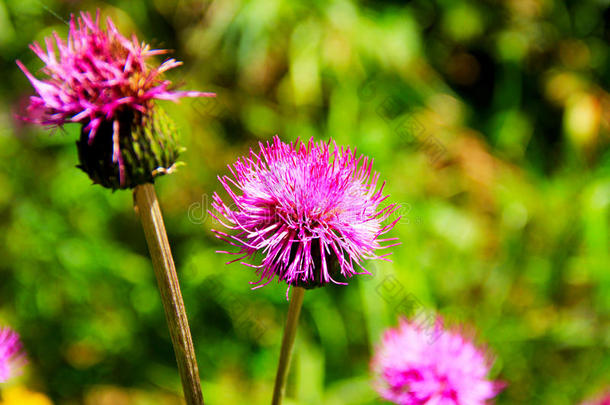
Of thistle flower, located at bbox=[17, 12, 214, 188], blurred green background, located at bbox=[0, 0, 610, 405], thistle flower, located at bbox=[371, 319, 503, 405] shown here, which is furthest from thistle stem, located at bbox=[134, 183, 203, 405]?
blurred green background, located at bbox=[0, 0, 610, 405]

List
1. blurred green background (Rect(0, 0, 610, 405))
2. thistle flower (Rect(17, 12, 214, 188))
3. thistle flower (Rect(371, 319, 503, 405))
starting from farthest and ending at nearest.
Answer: blurred green background (Rect(0, 0, 610, 405))
thistle flower (Rect(371, 319, 503, 405))
thistle flower (Rect(17, 12, 214, 188))

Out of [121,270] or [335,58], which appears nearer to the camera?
[121,270]

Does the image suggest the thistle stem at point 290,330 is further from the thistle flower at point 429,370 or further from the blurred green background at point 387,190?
the blurred green background at point 387,190

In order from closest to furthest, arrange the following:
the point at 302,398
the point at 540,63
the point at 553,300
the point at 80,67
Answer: the point at 80,67, the point at 302,398, the point at 553,300, the point at 540,63

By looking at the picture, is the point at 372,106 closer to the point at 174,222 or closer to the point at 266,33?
the point at 266,33

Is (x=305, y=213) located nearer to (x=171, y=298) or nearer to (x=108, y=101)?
(x=171, y=298)

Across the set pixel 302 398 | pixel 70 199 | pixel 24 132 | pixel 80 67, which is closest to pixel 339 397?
pixel 302 398

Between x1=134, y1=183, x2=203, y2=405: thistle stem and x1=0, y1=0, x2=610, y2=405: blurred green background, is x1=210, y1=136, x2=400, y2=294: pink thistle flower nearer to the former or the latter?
x1=134, y1=183, x2=203, y2=405: thistle stem
